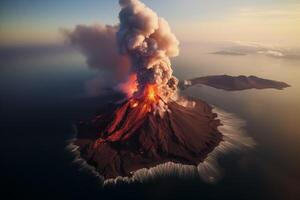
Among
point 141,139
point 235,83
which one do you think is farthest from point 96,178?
point 235,83

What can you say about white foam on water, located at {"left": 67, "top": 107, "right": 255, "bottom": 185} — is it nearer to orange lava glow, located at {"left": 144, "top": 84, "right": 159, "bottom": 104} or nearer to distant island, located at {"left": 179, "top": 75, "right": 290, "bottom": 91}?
orange lava glow, located at {"left": 144, "top": 84, "right": 159, "bottom": 104}

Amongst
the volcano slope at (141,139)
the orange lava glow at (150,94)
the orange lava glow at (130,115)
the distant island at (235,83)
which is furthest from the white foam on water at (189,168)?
the distant island at (235,83)

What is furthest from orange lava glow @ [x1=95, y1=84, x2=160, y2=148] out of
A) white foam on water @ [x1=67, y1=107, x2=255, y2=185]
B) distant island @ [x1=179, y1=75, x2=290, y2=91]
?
distant island @ [x1=179, y1=75, x2=290, y2=91]

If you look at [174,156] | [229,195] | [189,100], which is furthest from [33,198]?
[189,100]

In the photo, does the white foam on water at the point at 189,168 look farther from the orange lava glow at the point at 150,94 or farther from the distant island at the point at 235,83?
the distant island at the point at 235,83

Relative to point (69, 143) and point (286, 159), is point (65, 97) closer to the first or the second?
point (69, 143)

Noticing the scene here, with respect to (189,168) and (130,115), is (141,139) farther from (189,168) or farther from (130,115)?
(189,168)
